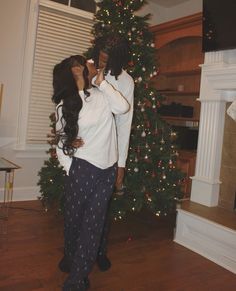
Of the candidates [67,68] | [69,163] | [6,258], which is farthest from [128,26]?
[6,258]

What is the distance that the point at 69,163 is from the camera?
1961 mm

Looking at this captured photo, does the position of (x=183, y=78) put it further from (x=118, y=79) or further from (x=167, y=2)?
(x=118, y=79)

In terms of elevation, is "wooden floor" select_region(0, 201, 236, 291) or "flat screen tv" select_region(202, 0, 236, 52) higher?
"flat screen tv" select_region(202, 0, 236, 52)

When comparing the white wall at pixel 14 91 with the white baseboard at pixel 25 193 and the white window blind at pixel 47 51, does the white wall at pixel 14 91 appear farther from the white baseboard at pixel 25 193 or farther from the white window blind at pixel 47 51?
the white window blind at pixel 47 51

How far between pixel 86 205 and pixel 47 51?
2.64 metres

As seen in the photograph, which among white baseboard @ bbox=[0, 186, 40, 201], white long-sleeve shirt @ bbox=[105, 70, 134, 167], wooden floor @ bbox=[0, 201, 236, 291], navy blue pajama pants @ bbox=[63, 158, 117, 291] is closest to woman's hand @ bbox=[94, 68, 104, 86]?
white long-sleeve shirt @ bbox=[105, 70, 134, 167]

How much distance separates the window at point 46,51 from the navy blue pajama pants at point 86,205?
2247 mm

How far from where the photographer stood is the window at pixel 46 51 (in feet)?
12.9

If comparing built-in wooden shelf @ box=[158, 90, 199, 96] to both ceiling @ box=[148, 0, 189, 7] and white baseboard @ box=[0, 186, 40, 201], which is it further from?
white baseboard @ box=[0, 186, 40, 201]

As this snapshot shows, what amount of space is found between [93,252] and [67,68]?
1.08 m

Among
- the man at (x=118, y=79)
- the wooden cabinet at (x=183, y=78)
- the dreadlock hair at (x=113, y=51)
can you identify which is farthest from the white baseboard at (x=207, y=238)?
the dreadlock hair at (x=113, y=51)

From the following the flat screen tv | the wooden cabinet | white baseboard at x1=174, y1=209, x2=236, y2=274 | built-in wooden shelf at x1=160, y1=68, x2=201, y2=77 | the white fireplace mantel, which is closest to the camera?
white baseboard at x1=174, y1=209, x2=236, y2=274

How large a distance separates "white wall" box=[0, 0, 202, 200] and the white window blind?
0.17 metres

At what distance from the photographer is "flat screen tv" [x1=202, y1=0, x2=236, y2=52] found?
285cm
